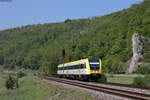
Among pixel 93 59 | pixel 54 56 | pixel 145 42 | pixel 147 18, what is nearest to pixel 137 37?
A: pixel 145 42

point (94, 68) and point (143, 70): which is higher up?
point (143, 70)

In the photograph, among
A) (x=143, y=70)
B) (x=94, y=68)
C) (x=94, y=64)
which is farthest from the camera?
(x=143, y=70)

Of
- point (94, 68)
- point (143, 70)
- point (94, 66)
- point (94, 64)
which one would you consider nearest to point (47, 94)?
point (94, 68)

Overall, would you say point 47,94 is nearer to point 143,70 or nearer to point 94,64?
point 94,64

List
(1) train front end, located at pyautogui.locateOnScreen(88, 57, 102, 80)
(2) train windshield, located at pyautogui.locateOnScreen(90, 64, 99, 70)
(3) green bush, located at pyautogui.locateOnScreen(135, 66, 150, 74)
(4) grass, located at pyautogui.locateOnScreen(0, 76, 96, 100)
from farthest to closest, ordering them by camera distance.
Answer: (3) green bush, located at pyautogui.locateOnScreen(135, 66, 150, 74)
(2) train windshield, located at pyautogui.locateOnScreen(90, 64, 99, 70)
(1) train front end, located at pyautogui.locateOnScreen(88, 57, 102, 80)
(4) grass, located at pyautogui.locateOnScreen(0, 76, 96, 100)

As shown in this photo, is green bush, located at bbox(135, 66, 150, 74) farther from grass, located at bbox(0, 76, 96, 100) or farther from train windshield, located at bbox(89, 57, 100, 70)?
grass, located at bbox(0, 76, 96, 100)

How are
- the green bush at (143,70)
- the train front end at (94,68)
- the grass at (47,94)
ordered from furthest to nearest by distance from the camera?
the green bush at (143,70), the train front end at (94,68), the grass at (47,94)

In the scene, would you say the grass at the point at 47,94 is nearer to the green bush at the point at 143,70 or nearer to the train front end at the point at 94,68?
the train front end at the point at 94,68

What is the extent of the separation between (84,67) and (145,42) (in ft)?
110

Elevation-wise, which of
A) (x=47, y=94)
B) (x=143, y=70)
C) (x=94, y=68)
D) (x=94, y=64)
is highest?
(x=94, y=64)

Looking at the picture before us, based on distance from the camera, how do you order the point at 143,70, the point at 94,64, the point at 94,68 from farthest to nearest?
the point at 143,70 < the point at 94,64 < the point at 94,68

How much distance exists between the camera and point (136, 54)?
62.5 m

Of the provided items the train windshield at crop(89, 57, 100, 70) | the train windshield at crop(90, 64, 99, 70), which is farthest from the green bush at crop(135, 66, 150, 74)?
the train windshield at crop(90, 64, 99, 70)

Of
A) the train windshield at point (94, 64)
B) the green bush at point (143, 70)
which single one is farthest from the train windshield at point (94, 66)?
the green bush at point (143, 70)
